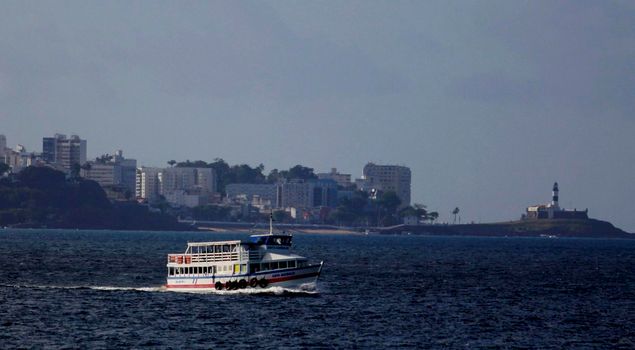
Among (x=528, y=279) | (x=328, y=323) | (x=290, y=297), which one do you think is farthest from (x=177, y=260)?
(x=528, y=279)

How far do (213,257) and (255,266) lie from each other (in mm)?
4942

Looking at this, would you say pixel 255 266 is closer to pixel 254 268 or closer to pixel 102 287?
pixel 254 268

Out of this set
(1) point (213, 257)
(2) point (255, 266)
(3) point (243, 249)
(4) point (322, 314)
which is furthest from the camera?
(1) point (213, 257)

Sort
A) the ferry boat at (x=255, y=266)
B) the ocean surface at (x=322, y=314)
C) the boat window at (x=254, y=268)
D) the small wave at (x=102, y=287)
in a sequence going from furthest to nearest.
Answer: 1. the small wave at (x=102, y=287)
2. the boat window at (x=254, y=268)
3. the ferry boat at (x=255, y=266)
4. the ocean surface at (x=322, y=314)

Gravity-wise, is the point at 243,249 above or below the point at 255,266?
above

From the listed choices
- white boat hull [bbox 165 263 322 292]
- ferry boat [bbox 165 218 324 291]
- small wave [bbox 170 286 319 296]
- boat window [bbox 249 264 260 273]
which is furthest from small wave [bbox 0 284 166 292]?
boat window [bbox 249 264 260 273]

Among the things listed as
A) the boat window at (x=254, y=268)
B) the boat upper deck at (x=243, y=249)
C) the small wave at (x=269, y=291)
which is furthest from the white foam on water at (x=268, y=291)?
the boat upper deck at (x=243, y=249)

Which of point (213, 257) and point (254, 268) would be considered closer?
point (254, 268)

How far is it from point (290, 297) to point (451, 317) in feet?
60.2

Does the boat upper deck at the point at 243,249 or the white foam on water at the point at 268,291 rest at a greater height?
the boat upper deck at the point at 243,249

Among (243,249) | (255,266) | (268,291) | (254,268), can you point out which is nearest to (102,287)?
(243,249)

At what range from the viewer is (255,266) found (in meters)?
130

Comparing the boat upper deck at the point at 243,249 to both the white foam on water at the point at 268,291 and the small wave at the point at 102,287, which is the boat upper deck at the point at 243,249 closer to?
the white foam on water at the point at 268,291

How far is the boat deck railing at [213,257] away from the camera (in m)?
130
